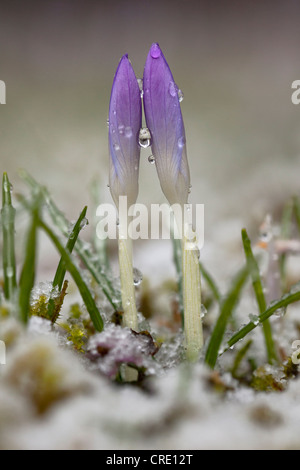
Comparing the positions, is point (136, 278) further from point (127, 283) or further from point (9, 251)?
point (9, 251)

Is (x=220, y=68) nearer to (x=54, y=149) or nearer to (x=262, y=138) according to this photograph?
(x=262, y=138)

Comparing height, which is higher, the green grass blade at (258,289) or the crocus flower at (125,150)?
the crocus flower at (125,150)

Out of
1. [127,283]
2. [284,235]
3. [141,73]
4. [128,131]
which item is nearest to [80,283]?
[127,283]

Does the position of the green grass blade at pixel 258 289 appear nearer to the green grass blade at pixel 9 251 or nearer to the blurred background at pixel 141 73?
the green grass blade at pixel 9 251

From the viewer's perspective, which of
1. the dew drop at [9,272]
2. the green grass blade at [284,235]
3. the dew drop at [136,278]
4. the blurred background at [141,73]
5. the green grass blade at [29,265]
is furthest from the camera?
the blurred background at [141,73]

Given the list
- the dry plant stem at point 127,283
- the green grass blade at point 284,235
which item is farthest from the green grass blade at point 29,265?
the green grass blade at point 284,235
